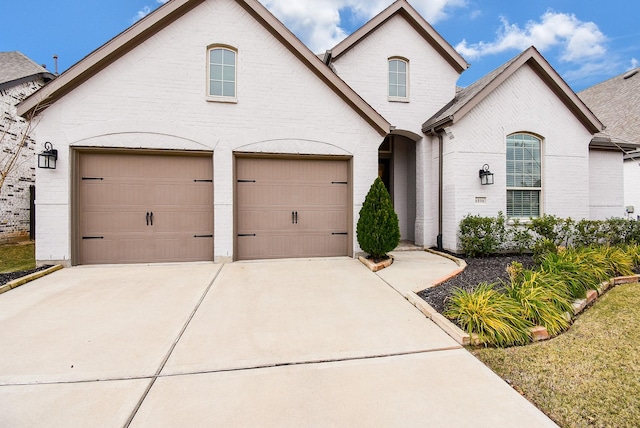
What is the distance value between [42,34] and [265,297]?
64.9 feet

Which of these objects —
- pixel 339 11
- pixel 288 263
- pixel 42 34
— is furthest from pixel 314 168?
pixel 339 11

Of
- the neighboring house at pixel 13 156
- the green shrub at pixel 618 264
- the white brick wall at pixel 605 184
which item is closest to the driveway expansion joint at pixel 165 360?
the green shrub at pixel 618 264

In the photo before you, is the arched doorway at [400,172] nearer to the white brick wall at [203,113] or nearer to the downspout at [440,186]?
the downspout at [440,186]

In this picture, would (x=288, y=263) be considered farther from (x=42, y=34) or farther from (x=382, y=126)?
(x=42, y=34)

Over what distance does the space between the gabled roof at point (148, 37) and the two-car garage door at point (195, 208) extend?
1.30m

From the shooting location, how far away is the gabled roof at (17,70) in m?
10.5

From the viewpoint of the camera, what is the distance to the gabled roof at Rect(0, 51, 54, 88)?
1051 centimetres

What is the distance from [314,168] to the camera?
739 centimetres

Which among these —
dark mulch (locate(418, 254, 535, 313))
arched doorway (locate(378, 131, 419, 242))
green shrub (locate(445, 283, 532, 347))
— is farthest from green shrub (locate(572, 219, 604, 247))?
green shrub (locate(445, 283, 532, 347))

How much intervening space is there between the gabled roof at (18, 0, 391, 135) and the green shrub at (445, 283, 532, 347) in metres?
4.90

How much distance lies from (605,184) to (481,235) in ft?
17.2

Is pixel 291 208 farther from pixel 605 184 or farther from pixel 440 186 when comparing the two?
pixel 605 184

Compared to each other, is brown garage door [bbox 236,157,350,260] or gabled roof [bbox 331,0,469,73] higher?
gabled roof [bbox 331,0,469,73]

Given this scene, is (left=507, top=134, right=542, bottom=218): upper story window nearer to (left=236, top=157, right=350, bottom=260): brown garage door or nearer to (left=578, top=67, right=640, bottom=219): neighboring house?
(left=578, top=67, right=640, bottom=219): neighboring house
